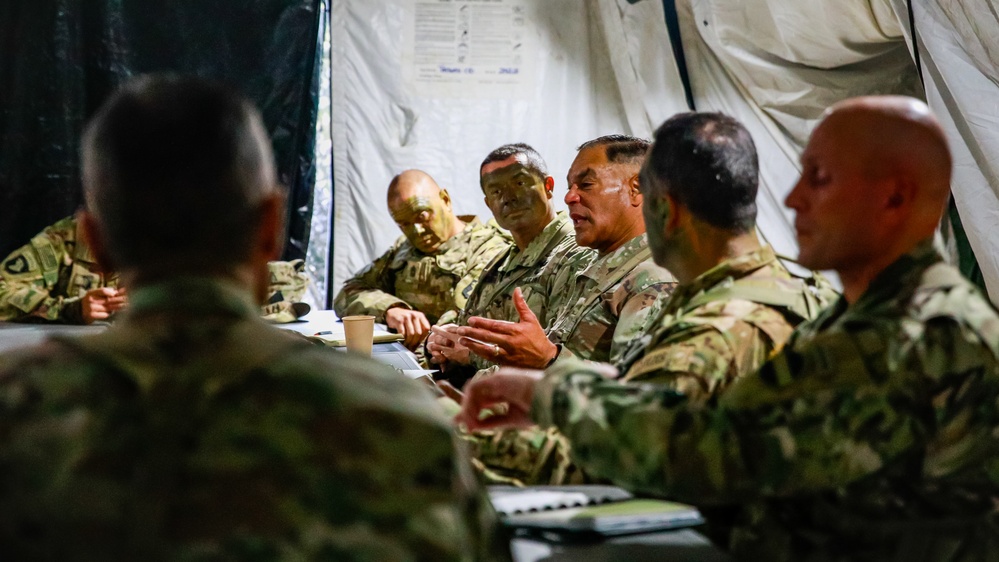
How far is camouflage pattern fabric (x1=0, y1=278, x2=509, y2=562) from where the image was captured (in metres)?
0.78

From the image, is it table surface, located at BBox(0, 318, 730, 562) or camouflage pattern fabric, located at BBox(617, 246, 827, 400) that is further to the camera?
camouflage pattern fabric, located at BBox(617, 246, 827, 400)

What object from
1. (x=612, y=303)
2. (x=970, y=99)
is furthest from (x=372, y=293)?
(x=970, y=99)

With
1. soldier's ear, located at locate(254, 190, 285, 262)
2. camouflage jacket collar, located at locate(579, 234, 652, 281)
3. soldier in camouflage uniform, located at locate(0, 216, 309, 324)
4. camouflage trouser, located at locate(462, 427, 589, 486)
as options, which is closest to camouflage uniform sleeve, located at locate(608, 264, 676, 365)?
camouflage jacket collar, located at locate(579, 234, 652, 281)

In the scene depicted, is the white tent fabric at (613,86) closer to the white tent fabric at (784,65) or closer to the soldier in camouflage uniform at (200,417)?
the white tent fabric at (784,65)

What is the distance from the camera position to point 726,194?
157cm

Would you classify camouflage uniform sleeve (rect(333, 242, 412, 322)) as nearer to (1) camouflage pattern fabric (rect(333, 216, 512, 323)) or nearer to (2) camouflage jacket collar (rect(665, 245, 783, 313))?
(1) camouflage pattern fabric (rect(333, 216, 512, 323))

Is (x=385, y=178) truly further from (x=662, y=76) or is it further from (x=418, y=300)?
(x=662, y=76)

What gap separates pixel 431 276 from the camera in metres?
4.26

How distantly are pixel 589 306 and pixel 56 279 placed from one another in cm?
274

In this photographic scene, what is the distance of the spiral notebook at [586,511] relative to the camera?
1156 millimetres

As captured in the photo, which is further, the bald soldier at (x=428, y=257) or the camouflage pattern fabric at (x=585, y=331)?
the bald soldier at (x=428, y=257)

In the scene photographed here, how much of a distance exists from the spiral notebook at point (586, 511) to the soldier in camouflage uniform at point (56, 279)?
2514 mm

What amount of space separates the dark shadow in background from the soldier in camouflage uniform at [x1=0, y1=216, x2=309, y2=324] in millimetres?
762

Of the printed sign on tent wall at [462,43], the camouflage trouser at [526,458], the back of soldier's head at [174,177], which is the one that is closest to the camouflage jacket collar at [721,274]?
the camouflage trouser at [526,458]
